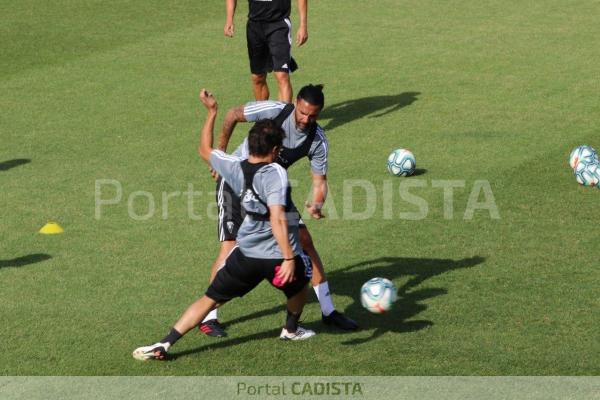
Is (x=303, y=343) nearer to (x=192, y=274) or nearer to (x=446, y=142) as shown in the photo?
(x=192, y=274)

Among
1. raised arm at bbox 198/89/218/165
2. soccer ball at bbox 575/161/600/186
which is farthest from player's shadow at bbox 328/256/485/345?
soccer ball at bbox 575/161/600/186

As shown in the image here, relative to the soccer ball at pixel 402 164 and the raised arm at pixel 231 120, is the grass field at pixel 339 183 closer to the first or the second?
the soccer ball at pixel 402 164

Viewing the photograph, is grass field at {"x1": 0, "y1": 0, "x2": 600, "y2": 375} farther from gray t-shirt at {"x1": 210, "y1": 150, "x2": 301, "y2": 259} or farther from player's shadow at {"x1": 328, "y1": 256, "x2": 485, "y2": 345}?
gray t-shirt at {"x1": 210, "y1": 150, "x2": 301, "y2": 259}

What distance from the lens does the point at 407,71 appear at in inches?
784

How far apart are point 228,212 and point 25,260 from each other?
2.81 meters

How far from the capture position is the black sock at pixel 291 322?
365 inches

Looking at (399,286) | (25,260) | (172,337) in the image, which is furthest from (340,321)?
(25,260)

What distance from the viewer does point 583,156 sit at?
45.3ft

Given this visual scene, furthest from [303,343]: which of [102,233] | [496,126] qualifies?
[496,126]

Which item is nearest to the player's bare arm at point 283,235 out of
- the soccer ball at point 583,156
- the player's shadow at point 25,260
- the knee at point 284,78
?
the player's shadow at point 25,260

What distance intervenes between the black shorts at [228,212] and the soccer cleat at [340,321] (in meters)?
1.13

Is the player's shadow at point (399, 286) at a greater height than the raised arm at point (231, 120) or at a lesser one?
lesser

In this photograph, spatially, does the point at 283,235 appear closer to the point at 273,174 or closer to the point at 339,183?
the point at 273,174

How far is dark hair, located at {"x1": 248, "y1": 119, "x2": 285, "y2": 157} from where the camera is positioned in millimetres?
8461
